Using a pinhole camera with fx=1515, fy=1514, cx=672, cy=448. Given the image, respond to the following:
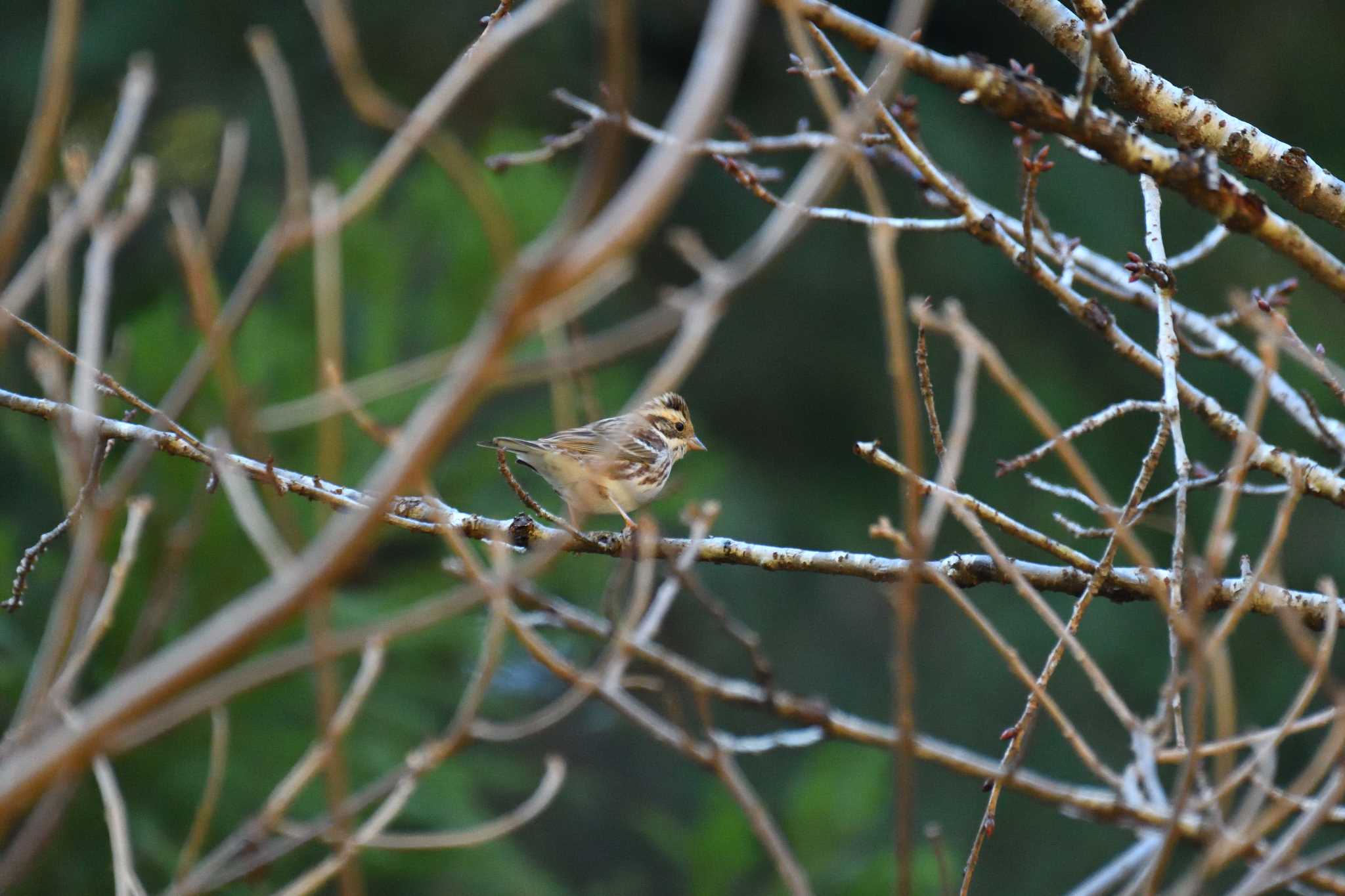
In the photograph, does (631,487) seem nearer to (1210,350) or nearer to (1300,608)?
(1210,350)

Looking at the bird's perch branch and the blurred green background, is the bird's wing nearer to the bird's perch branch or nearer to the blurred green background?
the bird's perch branch

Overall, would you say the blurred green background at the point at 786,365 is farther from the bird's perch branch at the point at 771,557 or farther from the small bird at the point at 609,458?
the bird's perch branch at the point at 771,557

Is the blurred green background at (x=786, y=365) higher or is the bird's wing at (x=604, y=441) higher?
the blurred green background at (x=786, y=365)

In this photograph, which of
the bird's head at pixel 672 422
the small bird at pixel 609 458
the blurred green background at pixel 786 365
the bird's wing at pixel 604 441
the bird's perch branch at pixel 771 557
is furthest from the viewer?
the blurred green background at pixel 786 365

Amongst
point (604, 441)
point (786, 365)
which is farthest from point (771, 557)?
point (786, 365)

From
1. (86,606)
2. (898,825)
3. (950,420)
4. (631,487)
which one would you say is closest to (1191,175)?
(898,825)

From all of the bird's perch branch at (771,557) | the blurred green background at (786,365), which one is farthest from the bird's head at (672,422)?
the bird's perch branch at (771,557)
